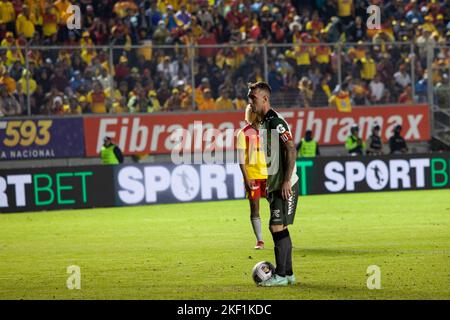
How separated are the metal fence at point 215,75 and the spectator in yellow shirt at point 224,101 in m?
0.03

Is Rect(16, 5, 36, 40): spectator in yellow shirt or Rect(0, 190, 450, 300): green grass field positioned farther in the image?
Rect(16, 5, 36, 40): spectator in yellow shirt

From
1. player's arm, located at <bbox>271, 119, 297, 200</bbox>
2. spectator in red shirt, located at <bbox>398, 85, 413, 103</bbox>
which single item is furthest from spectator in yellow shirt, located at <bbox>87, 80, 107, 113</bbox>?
player's arm, located at <bbox>271, 119, 297, 200</bbox>

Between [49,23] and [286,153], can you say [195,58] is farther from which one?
[286,153]

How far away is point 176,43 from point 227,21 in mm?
2389

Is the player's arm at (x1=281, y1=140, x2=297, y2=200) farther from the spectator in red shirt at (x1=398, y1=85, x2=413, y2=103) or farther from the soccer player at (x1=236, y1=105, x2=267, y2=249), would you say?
the spectator in red shirt at (x1=398, y1=85, x2=413, y2=103)

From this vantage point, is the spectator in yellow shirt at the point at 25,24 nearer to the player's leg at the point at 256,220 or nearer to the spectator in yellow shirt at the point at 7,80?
the spectator in yellow shirt at the point at 7,80

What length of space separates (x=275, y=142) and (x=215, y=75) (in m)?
17.9

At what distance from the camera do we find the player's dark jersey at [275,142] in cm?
1091

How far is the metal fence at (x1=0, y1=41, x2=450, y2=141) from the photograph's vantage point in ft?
88.5

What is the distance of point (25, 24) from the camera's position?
28672 mm

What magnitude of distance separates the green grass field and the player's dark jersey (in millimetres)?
1169

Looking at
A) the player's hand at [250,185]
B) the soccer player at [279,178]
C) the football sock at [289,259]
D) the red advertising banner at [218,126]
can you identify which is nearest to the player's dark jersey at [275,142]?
the soccer player at [279,178]

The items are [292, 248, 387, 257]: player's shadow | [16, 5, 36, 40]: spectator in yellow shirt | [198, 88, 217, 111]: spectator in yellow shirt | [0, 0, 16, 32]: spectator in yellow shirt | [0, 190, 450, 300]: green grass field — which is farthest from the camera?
[198, 88, 217, 111]: spectator in yellow shirt
